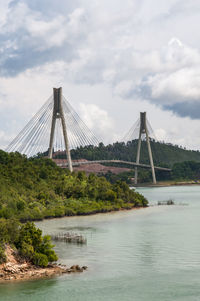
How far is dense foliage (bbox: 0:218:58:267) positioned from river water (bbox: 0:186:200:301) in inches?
51.2

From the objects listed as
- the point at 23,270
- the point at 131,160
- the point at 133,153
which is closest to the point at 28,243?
the point at 23,270

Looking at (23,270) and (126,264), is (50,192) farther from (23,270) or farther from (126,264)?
(23,270)

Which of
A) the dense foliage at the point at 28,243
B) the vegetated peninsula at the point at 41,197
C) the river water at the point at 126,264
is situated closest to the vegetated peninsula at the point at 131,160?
the vegetated peninsula at the point at 41,197

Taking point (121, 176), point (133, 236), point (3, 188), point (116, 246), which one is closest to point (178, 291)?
point (116, 246)

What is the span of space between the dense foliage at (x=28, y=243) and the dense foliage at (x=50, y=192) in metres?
15.1

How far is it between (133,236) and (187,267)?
28.0 feet

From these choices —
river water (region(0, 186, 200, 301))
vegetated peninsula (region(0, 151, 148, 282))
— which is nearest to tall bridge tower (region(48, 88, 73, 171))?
vegetated peninsula (region(0, 151, 148, 282))

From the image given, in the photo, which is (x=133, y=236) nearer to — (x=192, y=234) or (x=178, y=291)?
(x=192, y=234)

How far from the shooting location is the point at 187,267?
18.8 metres

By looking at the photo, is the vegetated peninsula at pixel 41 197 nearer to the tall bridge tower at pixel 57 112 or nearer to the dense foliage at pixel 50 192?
the dense foliage at pixel 50 192

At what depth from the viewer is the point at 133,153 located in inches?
4210

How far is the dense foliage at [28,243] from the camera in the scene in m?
17.9

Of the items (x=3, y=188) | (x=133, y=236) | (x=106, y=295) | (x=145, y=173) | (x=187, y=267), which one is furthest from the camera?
(x=145, y=173)

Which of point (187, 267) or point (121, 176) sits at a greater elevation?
point (121, 176)
